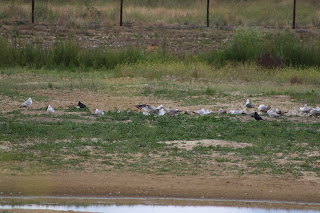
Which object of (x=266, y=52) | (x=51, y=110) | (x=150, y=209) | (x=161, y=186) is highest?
(x=266, y=52)

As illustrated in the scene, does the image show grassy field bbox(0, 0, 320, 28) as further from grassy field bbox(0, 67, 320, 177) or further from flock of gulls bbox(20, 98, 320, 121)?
flock of gulls bbox(20, 98, 320, 121)

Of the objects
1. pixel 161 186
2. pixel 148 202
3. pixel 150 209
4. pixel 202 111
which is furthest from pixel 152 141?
pixel 202 111

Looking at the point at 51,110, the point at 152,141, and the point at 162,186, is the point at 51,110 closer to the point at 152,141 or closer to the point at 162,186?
the point at 152,141

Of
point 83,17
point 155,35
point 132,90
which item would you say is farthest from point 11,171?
point 83,17

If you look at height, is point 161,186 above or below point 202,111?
below

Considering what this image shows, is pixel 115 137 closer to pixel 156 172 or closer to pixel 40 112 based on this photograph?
pixel 156 172

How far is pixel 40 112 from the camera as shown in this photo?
12.3 meters

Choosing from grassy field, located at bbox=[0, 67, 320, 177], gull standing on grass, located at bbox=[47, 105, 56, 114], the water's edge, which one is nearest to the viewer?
the water's edge

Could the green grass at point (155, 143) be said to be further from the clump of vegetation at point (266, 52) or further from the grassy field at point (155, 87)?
the clump of vegetation at point (266, 52)

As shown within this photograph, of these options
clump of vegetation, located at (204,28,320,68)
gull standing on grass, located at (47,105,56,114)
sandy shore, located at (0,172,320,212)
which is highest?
clump of vegetation, located at (204,28,320,68)


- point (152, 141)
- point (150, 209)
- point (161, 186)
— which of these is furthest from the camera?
point (152, 141)

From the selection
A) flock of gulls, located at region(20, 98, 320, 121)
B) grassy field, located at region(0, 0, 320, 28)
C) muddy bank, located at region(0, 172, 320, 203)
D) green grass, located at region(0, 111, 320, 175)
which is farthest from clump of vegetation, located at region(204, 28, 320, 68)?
muddy bank, located at region(0, 172, 320, 203)

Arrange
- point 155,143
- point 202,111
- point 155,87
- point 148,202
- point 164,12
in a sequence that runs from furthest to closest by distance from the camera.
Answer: point 164,12 < point 155,87 < point 202,111 < point 155,143 < point 148,202

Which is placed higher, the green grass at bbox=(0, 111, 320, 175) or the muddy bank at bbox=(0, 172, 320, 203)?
the green grass at bbox=(0, 111, 320, 175)
